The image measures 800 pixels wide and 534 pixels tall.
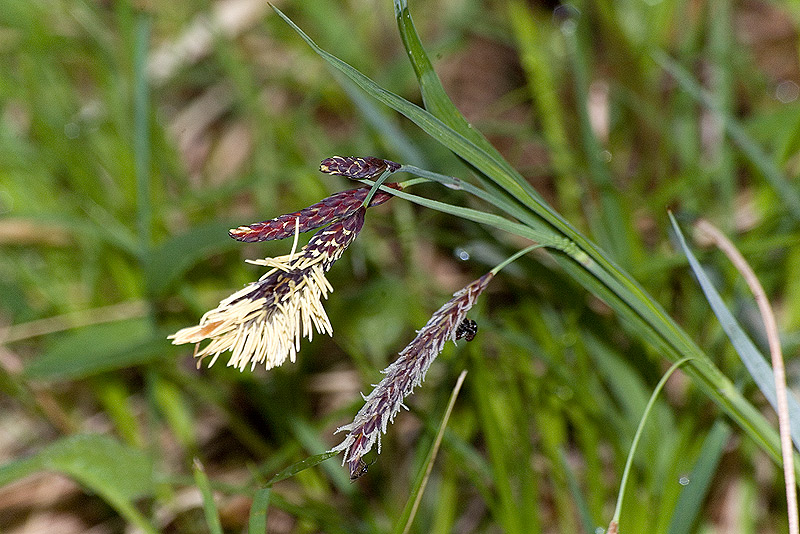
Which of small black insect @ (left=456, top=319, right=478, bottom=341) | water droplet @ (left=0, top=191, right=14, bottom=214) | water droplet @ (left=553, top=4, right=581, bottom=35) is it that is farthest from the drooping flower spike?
water droplet @ (left=0, top=191, right=14, bottom=214)

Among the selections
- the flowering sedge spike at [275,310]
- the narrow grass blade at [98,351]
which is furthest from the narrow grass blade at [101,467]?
the flowering sedge spike at [275,310]

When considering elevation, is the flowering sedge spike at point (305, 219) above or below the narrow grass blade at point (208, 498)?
above

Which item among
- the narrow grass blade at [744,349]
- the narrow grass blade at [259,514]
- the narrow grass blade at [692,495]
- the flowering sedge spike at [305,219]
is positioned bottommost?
the narrow grass blade at [692,495]

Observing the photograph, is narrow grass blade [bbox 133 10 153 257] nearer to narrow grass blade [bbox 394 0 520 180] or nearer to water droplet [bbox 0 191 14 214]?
water droplet [bbox 0 191 14 214]

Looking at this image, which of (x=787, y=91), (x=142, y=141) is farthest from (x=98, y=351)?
(x=787, y=91)

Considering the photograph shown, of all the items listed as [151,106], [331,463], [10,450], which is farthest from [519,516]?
[151,106]

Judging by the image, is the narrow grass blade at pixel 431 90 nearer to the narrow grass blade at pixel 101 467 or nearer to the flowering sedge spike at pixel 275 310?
the flowering sedge spike at pixel 275 310
